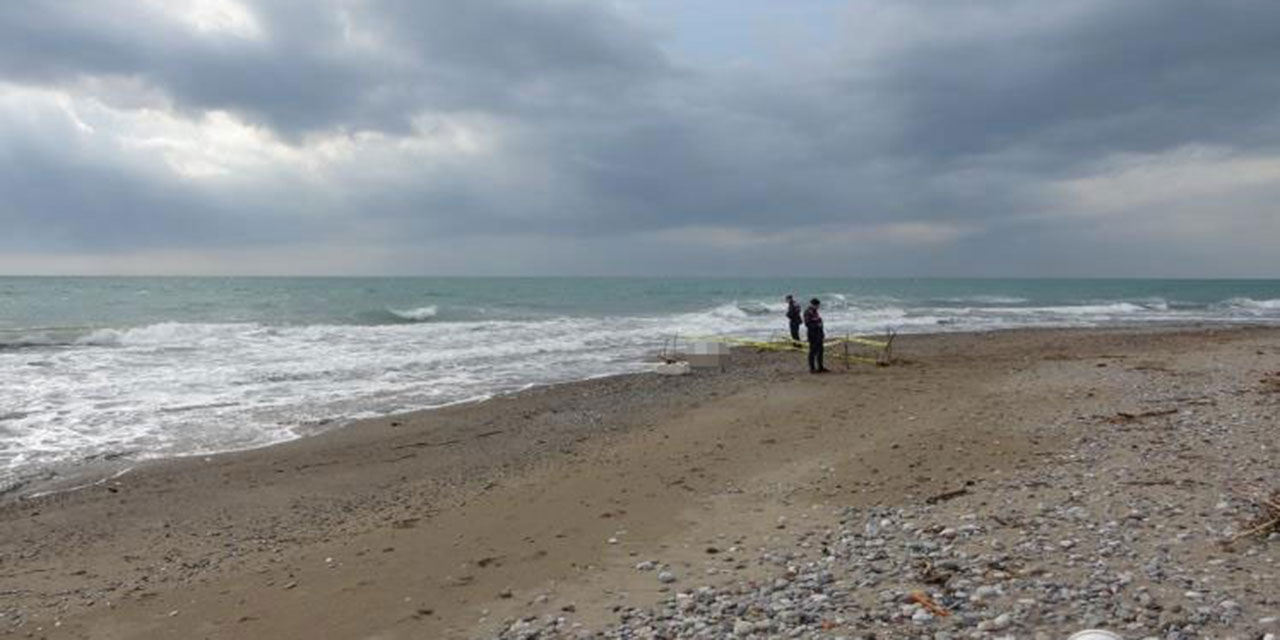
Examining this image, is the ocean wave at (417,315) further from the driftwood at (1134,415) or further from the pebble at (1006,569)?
the pebble at (1006,569)

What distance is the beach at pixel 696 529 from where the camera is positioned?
452 cm

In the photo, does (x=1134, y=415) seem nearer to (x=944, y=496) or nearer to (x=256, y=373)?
(x=944, y=496)

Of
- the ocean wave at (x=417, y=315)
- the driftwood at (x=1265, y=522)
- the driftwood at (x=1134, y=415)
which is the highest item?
the ocean wave at (x=417, y=315)

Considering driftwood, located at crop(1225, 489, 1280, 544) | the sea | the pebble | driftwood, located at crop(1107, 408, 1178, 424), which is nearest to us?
the pebble

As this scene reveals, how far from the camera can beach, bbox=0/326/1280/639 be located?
4.52 metres

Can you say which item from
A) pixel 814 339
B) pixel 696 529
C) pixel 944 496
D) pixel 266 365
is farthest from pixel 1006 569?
pixel 266 365

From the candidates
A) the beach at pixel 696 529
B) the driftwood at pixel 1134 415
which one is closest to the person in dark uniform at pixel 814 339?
the beach at pixel 696 529

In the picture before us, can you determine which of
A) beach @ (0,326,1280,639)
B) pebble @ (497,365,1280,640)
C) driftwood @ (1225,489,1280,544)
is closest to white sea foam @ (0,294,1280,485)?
beach @ (0,326,1280,639)

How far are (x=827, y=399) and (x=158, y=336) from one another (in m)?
22.7

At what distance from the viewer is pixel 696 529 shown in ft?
20.9

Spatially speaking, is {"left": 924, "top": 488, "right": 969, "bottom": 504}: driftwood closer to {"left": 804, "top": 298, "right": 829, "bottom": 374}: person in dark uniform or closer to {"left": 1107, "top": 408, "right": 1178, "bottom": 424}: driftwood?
{"left": 1107, "top": 408, "right": 1178, "bottom": 424}: driftwood

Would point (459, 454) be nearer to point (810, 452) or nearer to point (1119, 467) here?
point (810, 452)

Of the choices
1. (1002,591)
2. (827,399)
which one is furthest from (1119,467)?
(827,399)

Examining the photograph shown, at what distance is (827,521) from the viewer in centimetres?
632
